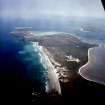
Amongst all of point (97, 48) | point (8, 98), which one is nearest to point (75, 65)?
point (97, 48)

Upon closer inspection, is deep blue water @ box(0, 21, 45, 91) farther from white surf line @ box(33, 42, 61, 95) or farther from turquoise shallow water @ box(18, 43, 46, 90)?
white surf line @ box(33, 42, 61, 95)

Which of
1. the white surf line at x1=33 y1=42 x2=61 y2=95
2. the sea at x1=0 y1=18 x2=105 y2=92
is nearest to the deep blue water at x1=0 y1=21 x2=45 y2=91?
the sea at x1=0 y1=18 x2=105 y2=92

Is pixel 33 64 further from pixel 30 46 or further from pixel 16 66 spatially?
pixel 30 46

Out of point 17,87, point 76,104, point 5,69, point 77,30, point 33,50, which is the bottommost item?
point 76,104

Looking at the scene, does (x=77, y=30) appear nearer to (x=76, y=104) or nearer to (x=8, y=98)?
(x=76, y=104)

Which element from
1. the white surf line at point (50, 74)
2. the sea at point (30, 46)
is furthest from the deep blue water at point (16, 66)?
the white surf line at point (50, 74)
